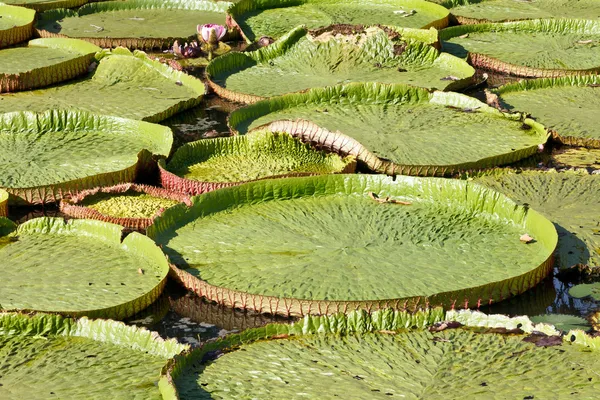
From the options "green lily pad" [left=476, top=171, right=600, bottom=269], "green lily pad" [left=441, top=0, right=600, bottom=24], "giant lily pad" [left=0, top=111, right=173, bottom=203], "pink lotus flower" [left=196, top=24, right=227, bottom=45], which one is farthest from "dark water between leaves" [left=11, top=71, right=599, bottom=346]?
"green lily pad" [left=441, top=0, right=600, bottom=24]

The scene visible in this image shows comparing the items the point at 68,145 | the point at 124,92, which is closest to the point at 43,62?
the point at 124,92

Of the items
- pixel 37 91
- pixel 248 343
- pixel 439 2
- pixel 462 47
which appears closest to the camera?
pixel 248 343

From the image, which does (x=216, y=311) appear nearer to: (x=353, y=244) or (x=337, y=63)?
(x=353, y=244)

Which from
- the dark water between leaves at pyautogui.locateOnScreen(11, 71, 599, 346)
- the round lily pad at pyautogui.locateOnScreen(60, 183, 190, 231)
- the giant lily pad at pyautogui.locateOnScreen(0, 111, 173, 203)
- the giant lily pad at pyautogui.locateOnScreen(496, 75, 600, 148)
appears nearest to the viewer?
the dark water between leaves at pyautogui.locateOnScreen(11, 71, 599, 346)

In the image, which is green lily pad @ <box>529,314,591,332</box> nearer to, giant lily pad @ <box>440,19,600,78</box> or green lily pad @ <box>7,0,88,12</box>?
giant lily pad @ <box>440,19,600,78</box>

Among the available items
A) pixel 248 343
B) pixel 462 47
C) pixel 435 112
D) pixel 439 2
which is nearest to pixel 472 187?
pixel 435 112

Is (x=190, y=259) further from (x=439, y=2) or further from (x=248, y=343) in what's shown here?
(x=439, y=2)
